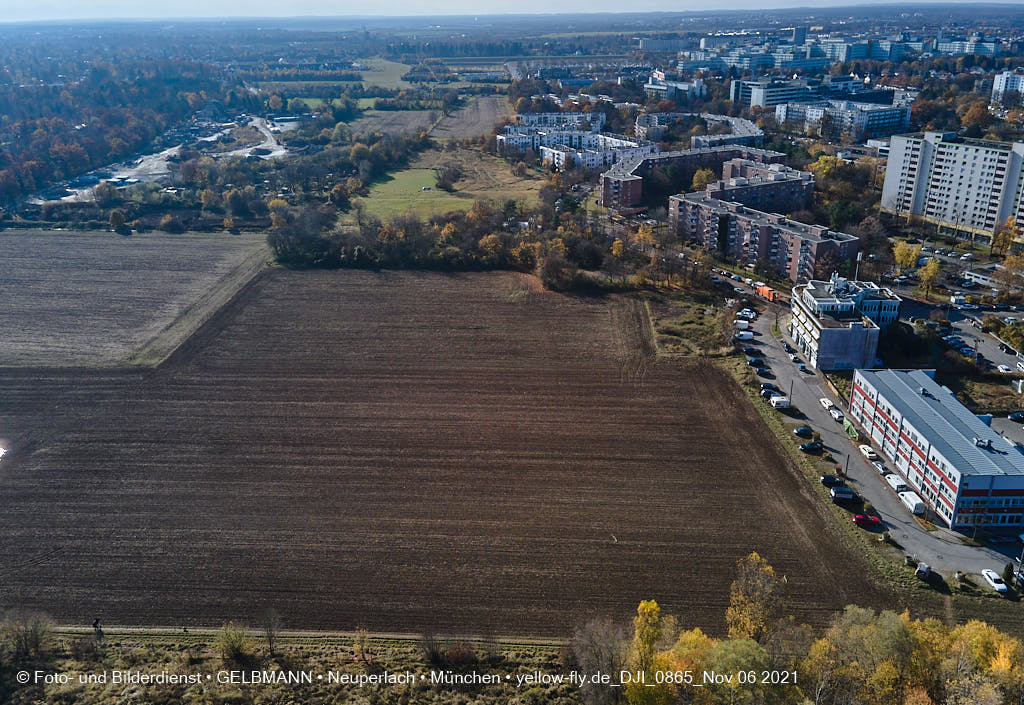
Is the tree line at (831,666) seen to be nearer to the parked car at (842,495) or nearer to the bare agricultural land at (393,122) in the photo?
the parked car at (842,495)

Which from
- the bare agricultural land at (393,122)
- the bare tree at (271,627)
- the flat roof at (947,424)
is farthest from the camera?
the bare agricultural land at (393,122)

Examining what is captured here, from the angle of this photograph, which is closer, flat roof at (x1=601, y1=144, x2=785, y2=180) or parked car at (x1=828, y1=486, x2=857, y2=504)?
parked car at (x1=828, y1=486, x2=857, y2=504)

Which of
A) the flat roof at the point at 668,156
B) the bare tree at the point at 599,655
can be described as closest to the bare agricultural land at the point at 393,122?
the flat roof at the point at 668,156

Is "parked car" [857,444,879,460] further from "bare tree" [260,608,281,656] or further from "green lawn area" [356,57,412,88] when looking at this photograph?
"green lawn area" [356,57,412,88]

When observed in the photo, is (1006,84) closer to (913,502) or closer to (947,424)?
(947,424)

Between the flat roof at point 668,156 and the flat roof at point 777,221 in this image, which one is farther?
the flat roof at point 668,156

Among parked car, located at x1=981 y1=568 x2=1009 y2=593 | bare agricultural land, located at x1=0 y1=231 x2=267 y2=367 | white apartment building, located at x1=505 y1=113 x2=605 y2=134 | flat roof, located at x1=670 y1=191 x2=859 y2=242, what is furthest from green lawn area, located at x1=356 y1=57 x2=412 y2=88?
parked car, located at x1=981 y1=568 x2=1009 y2=593

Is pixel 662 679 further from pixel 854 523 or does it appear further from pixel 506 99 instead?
pixel 506 99
